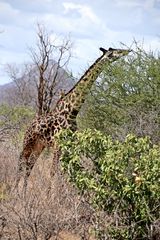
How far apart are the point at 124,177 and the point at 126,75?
5032mm

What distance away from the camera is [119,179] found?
6.09 meters

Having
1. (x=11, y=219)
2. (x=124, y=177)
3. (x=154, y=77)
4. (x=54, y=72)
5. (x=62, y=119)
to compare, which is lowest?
(x=11, y=219)

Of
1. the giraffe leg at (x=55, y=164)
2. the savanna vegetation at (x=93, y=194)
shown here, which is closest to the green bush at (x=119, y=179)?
the savanna vegetation at (x=93, y=194)

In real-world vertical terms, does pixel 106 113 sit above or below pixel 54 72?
below

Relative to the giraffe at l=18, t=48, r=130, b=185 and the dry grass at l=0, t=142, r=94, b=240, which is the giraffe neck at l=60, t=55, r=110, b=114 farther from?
the dry grass at l=0, t=142, r=94, b=240

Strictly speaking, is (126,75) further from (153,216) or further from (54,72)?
(54,72)

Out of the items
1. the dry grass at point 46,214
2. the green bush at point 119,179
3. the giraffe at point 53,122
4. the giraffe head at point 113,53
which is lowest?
the dry grass at point 46,214

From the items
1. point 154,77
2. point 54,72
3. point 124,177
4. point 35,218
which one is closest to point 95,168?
point 124,177

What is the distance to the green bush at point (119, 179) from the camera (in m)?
6.13

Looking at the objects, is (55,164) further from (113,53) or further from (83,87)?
(113,53)

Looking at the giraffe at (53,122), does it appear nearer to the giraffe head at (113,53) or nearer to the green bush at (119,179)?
the giraffe head at (113,53)

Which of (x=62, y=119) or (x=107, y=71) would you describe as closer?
(x=62, y=119)

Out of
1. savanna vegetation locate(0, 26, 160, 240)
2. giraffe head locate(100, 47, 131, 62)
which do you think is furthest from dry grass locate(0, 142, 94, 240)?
giraffe head locate(100, 47, 131, 62)

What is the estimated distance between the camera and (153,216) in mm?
6250
